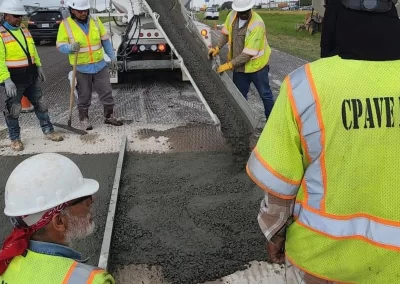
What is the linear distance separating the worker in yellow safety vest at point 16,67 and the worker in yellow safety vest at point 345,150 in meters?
4.73

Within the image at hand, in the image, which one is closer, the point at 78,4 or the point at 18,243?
the point at 18,243

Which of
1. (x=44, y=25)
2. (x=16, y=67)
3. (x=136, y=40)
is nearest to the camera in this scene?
(x=16, y=67)

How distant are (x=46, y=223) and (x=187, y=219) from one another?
2.43 metres

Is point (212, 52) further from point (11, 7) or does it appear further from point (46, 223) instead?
point (46, 223)

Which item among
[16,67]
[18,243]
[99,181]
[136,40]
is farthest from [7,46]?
[18,243]

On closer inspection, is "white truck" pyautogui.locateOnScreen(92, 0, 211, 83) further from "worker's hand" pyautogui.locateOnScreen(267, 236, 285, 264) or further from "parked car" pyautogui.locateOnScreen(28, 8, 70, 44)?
"parked car" pyautogui.locateOnScreen(28, 8, 70, 44)

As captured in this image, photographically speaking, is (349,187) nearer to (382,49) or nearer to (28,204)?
(382,49)

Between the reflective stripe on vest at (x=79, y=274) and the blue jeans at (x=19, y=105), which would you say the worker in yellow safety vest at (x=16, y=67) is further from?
the reflective stripe on vest at (x=79, y=274)

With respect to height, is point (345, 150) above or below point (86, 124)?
above

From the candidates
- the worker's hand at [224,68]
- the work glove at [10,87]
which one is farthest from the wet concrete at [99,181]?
the worker's hand at [224,68]

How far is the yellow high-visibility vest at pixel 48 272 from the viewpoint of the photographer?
1516 millimetres

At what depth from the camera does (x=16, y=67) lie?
5.82 metres

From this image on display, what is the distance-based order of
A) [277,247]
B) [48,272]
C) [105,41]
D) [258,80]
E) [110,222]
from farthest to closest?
1. [105,41]
2. [258,80]
3. [110,222]
4. [277,247]
5. [48,272]

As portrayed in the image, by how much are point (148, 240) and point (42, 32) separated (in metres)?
19.5
